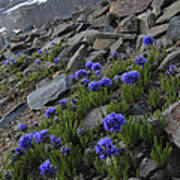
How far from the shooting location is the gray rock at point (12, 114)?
3928mm

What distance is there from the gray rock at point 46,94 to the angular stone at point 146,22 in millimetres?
2413

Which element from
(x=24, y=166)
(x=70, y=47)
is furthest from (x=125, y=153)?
(x=70, y=47)

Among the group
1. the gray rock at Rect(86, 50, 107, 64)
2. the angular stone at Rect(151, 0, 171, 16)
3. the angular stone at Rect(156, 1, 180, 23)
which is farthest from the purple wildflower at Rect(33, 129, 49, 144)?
the angular stone at Rect(151, 0, 171, 16)

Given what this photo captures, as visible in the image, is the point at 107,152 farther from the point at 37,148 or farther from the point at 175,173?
the point at 37,148

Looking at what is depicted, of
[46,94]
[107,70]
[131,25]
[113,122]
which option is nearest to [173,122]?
[113,122]

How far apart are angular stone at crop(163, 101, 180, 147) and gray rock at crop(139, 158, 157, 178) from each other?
305 mm

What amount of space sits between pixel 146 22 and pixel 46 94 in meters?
3.04

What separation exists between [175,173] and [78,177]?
0.98 meters

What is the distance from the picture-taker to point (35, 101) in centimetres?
411

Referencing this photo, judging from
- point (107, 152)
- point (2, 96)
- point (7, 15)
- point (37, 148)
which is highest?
point (7, 15)

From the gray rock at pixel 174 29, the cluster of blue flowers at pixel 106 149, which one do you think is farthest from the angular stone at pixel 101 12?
the cluster of blue flowers at pixel 106 149

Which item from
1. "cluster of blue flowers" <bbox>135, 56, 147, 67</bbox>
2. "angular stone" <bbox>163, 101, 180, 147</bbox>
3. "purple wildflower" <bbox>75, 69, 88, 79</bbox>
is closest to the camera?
"angular stone" <bbox>163, 101, 180, 147</bbox>

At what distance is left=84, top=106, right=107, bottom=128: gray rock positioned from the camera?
274 cm

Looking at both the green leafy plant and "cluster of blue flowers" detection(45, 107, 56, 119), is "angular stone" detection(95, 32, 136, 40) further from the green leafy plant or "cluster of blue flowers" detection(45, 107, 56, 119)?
the green leafy plant
